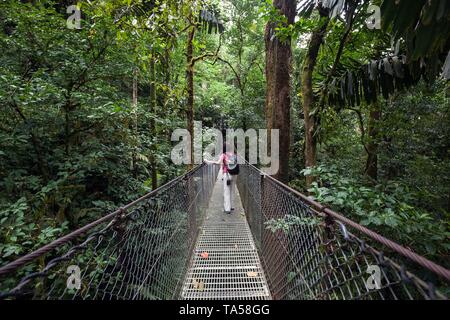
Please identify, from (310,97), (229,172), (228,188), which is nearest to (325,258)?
(310,97)

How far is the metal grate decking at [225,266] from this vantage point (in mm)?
2625

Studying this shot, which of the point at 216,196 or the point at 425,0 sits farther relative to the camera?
the point at 216,196

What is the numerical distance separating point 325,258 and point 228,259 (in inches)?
88.2

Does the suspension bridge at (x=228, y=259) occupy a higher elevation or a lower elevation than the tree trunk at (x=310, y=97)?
lower

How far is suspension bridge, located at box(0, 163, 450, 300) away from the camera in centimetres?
106

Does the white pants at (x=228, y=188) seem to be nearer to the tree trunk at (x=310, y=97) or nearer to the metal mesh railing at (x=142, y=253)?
the metal mesh railing at (x=142, y=253)

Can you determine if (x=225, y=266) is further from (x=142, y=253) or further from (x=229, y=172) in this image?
(x=229, y=172)

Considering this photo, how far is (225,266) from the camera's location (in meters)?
3.17

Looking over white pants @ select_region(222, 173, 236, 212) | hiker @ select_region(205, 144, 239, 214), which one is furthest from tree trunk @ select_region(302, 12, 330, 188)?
white pants @ select_region(222, 173, 236, 212)

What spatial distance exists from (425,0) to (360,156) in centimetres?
573

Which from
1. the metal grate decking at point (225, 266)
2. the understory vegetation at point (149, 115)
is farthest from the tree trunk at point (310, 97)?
the metal grate decking at point (225, 266)
